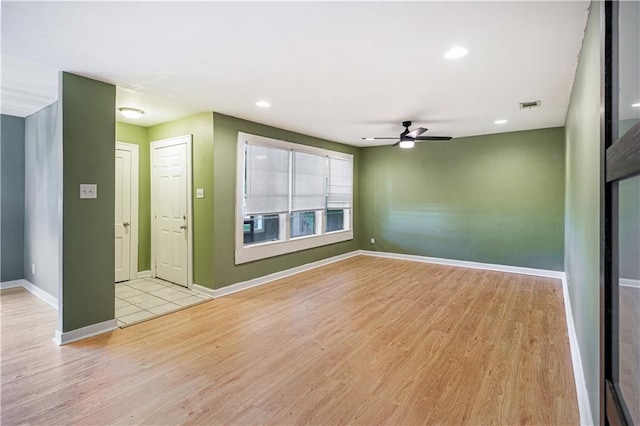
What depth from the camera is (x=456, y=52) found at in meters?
2.57

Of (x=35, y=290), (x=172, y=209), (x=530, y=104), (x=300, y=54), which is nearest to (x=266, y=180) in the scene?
(x=172, y=209)

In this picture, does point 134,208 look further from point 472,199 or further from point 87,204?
point 472,199

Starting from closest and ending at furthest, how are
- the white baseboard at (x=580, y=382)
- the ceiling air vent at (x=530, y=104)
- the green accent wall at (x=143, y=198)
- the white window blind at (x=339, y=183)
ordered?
the white baseboard at (x=580, y=382), the ceiling air vent at (x=530, y=104), the green accent wall at (x=143, y=198), the white window blind at (x=339, y=183)

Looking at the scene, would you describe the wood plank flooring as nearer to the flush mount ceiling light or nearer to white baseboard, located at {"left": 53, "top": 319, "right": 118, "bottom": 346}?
white baseboard, located at {"left": 53, "top": 319, "right": 118, "bottom": 346}

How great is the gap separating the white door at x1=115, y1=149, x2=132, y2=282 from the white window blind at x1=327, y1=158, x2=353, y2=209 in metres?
3.72

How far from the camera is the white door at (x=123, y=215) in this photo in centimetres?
499

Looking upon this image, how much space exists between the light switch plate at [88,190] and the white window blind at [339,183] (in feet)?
14.1

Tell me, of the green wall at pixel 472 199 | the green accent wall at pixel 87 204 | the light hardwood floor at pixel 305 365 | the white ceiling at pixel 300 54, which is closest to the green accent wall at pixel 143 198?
the white ceiling at pixel 300 54

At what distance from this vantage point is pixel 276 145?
5.36 m

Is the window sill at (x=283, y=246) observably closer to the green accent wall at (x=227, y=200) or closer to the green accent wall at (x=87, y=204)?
the green accent wall at (x=227, y=200)

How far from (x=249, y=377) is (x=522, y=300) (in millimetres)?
3807

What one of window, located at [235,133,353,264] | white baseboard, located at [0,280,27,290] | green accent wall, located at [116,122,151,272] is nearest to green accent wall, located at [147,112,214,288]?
window, located at [235,133,353,264]

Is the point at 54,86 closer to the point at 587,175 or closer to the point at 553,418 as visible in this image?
the point at 587,175

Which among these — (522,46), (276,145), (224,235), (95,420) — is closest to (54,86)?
(224,235)
